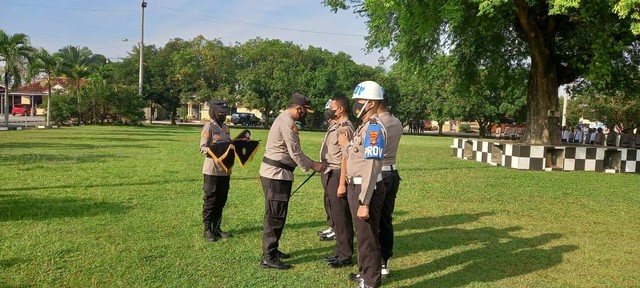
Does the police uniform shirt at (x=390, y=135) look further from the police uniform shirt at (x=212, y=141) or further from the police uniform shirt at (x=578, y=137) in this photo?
the police uniform shirt at (x=578, y=137)

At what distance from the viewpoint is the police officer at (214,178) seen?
6.22 meters

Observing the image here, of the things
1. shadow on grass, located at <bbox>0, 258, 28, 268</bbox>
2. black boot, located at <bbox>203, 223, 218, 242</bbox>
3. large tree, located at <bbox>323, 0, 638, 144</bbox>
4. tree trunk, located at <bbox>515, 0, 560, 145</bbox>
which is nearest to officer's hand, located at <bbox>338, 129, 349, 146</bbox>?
black boot, located at <bbox>203, 223, 218, 242</bbox>

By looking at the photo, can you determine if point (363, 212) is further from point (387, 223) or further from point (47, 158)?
point (47, 158)

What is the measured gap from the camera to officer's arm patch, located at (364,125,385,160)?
414cm

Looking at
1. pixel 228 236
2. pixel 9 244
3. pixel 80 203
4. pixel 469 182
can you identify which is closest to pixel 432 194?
pixel 469 182

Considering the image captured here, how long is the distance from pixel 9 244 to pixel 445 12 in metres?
11.0

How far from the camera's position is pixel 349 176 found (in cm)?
452

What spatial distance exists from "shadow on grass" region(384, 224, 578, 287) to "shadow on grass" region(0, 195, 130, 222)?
14.3ft

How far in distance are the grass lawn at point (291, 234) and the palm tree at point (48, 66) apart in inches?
1065

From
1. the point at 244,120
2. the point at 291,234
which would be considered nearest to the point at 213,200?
the point at 291,234

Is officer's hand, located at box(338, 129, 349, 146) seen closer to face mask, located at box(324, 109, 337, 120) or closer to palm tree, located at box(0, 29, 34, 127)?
face mask, located at box(324, 109, 337, 120)

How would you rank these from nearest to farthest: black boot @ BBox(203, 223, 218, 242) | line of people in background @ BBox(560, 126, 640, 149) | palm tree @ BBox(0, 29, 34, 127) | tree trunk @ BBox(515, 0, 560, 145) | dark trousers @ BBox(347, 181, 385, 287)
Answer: dark trousers @ BBox(347, 181, 385, 287) < black boot @ BBox(203, 223, 218, 242) < tree trunk @ BBox(515, 0, 560, 145) < line of people in background @ BBox(560, 126, 640, 149) < palm tree @ BBox(0, 29, 34, 127)

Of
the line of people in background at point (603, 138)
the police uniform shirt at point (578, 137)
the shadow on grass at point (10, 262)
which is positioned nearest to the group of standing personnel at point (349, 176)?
the shadow on grass at point (10, 262)

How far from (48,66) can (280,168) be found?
37.8 meters
